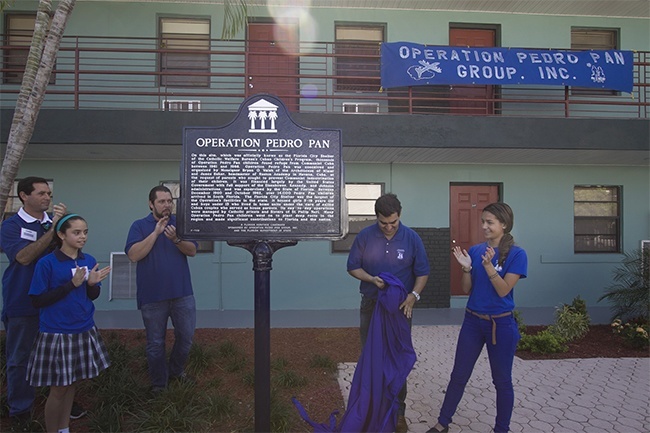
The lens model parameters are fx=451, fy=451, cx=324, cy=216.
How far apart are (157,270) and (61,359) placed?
42.6 inches

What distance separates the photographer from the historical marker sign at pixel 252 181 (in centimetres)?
313

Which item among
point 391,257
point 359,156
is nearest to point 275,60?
point 359,156

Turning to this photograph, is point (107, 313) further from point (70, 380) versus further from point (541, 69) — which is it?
point (541, 69)

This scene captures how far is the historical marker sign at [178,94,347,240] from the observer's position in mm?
3127

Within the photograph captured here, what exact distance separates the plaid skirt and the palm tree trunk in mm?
1422

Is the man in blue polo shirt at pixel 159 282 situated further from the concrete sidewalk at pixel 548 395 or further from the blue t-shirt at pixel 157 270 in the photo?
the concrete sidewalk at pixel 548 395

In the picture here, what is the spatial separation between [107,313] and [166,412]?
5.15 m

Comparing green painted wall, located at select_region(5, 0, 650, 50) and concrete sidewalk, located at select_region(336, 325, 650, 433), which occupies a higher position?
green painted wall, located at select_region(5, 0, 650, 50)

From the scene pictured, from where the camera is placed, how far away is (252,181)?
314 centimetres

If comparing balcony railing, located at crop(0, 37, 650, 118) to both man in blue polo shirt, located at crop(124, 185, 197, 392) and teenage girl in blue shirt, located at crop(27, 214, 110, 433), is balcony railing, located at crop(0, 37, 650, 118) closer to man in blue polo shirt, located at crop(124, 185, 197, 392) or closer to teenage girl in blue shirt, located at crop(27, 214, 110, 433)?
man in blue polo shirt, located at crop(124, 185, 197, 392)

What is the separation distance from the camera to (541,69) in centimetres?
780

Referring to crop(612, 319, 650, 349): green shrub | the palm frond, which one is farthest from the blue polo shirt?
crop(612, 319, 650, 349): green shrub

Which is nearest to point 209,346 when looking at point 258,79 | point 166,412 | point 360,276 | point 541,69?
point 166,412

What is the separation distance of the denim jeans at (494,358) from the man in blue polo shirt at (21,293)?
334 cm
